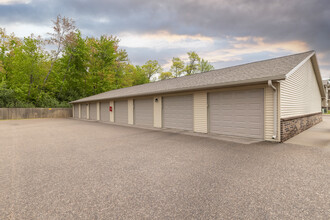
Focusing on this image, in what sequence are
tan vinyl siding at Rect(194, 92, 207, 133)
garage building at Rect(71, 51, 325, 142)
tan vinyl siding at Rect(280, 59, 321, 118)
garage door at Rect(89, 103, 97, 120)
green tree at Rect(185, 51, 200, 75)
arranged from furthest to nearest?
green tree at Rect(185, 51, 200, 75) → garage door at Rect(89, 103, 97, 120) → tan vinyl siding at Rect(194, 92, 207, 133) → tan vinyl siding at Rect(280, 59, 321, 118) → garage building at Rect(71, 51, 325, 142)

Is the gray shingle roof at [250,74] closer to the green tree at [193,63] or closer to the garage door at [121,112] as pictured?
the garage door at [121,112]

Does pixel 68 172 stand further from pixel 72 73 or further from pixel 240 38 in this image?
pixel 72 73

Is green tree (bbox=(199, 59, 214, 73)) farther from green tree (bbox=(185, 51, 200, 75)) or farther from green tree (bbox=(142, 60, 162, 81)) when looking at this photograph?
green tree (bbox=(142, 60, 162, 81))

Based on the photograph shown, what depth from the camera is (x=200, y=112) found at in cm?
888

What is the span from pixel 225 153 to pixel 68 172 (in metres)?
4.35

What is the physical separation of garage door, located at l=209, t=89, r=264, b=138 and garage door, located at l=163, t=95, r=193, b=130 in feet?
4.66

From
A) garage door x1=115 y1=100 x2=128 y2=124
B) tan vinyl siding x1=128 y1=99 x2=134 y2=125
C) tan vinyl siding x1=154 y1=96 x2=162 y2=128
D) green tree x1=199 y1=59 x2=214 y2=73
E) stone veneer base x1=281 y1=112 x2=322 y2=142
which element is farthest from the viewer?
green tree x1=199 y1=59 x2=214 y2=73

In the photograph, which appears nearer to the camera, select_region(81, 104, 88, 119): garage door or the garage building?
the garage building

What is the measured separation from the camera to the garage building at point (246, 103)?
646cm

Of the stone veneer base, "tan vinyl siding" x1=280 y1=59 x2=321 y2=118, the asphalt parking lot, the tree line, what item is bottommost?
the asphalt parking lot

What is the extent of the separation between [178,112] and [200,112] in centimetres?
174

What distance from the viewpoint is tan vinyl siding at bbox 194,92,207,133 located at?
8.67m

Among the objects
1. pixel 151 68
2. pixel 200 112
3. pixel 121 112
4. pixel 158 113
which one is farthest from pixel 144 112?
pixel 151 68

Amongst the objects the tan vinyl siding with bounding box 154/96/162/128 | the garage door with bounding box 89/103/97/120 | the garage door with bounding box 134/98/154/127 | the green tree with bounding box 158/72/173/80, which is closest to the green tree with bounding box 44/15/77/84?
the garage door with bounding box 89/103/97/120
